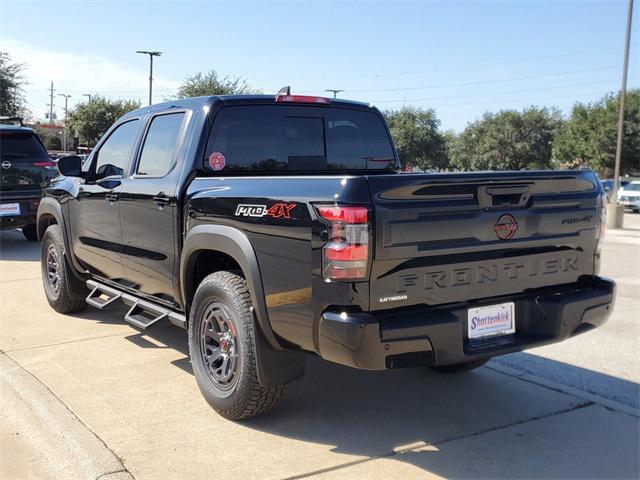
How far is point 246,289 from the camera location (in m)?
3.68

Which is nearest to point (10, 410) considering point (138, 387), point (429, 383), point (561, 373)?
point (138, 387)

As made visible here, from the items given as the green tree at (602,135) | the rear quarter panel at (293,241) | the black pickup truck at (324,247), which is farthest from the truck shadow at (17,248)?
the green tree at (602,135)

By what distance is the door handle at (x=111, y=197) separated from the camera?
5.07 meters

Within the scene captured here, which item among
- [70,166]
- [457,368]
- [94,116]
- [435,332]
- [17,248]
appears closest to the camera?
[435,332]

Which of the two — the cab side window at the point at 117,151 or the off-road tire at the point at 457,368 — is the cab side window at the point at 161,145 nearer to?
the cab side window at the point at 117,151

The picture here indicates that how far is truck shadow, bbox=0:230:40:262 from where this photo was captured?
10250 mm

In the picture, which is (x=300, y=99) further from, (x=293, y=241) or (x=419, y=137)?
(x=419, y=137)

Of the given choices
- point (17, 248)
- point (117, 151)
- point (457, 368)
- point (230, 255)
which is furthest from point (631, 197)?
point (230, 255)

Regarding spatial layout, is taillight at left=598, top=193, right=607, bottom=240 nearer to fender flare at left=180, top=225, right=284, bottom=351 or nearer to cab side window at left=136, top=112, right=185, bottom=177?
fender flare at left=180, top=225, right=284, bottom=351

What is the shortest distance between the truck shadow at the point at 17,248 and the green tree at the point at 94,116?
42.0 meters

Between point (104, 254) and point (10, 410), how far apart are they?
1673 mm

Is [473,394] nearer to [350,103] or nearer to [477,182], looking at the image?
[477,182]

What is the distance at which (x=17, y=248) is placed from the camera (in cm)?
1130

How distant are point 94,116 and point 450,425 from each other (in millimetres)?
53849
